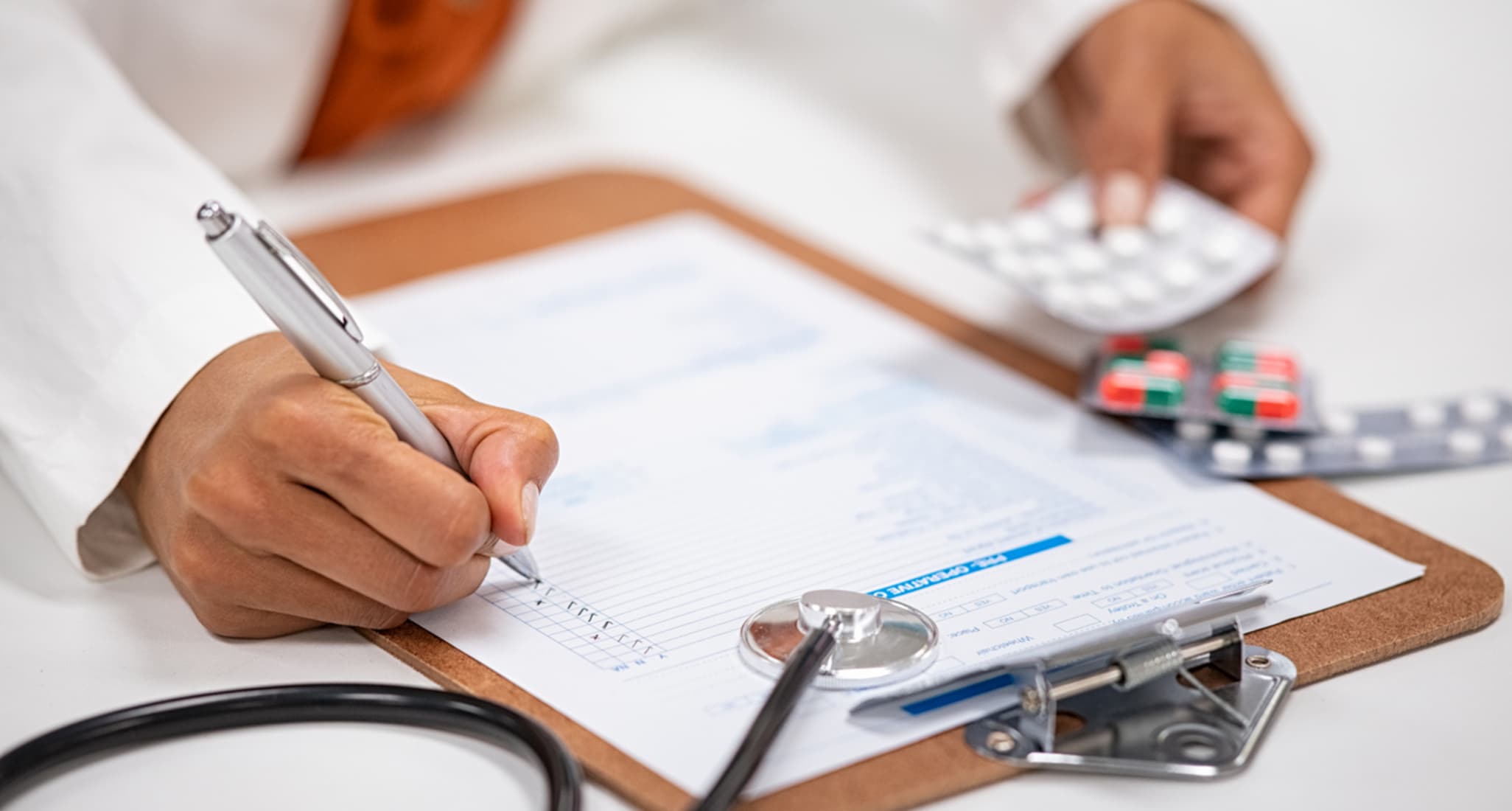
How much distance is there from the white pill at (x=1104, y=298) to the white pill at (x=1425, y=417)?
13cm

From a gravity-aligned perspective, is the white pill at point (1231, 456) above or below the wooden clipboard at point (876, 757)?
above

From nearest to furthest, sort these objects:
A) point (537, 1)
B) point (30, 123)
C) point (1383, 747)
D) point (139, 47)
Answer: point (1383, 747) → point (30, 123) → point (139, 47) → point (537, 1)

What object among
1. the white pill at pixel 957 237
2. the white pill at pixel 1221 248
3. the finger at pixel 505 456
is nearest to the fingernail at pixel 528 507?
the finger at pixel 505 456

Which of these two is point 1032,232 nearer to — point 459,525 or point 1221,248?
point 1221,248

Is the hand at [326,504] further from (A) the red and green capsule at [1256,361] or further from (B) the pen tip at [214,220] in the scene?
(A) the red and green capsule at [1256,361]

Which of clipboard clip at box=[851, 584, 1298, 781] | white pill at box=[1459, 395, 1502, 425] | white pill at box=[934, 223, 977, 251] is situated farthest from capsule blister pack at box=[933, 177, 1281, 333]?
clipboard clip at box=[851, 584, 1298, 781]

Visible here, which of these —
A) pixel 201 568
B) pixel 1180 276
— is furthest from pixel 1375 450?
pixel 201 568

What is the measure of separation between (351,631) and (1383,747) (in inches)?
12.9

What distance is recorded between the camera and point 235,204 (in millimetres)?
595

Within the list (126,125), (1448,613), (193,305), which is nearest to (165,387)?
(193,305)

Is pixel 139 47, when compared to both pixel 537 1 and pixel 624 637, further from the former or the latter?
pixel 624 637

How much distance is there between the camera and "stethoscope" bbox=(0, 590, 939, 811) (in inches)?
A: 16.1

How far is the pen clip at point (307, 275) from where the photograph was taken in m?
0.41

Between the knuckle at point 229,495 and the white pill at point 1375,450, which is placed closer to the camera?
the knuckle at point 229,495
